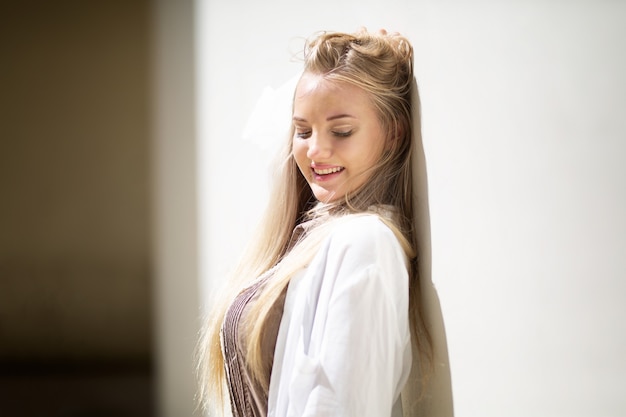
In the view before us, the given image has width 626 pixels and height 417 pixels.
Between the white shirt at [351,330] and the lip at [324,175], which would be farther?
the lip at [324,175]

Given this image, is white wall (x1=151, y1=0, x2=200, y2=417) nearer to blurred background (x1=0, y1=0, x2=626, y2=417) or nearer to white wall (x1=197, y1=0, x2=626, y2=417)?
blurred background (x1=0, y1=0, x2=626, y2=417)

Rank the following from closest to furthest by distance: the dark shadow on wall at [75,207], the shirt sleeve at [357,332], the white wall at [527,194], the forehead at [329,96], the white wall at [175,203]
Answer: the white wall at [527,194], the shirt sleeve at [357,332], the forehead at [329,96], the white wall at [175,203], the dark shadow on wall at [75,207]

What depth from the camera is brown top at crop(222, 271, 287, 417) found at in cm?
110

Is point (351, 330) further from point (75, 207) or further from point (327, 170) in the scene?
point (75, 207)

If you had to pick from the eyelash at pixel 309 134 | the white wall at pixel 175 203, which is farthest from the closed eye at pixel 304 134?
the white wall at pixel 175 203

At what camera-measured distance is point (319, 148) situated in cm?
111

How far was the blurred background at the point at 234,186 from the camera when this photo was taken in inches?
24.3

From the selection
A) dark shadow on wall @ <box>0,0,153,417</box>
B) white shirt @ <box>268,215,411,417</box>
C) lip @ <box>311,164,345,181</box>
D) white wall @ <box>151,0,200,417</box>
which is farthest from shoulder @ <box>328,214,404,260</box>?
dark shadow on wall @ <box>0,0,153,417</box>

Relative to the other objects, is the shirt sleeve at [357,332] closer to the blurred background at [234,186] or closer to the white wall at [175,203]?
the blurred background at [234,186]

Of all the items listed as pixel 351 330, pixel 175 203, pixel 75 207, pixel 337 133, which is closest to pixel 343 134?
pixel 337 133

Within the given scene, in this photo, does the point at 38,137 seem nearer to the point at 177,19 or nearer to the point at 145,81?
the point at 145,81

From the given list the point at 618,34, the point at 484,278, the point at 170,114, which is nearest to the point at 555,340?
the point at 484,278

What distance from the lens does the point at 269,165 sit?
1308 mm

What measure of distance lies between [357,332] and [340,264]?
0.32 ft
